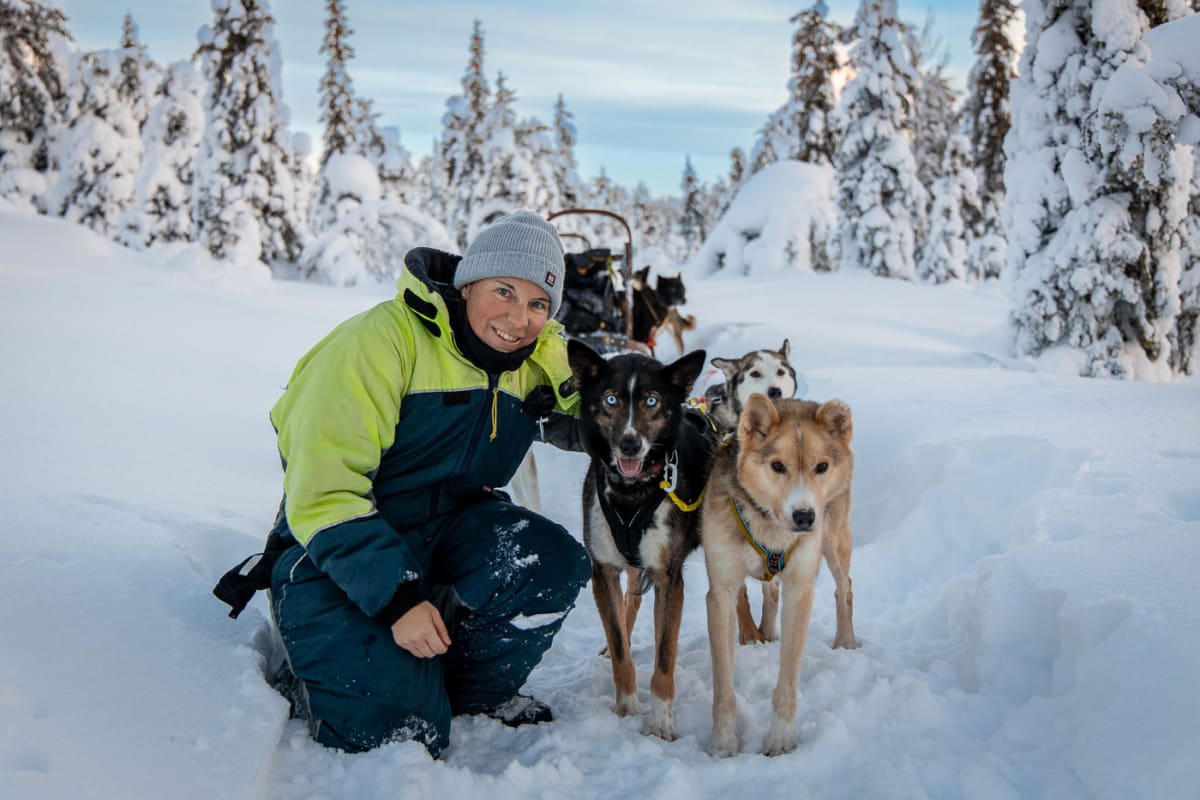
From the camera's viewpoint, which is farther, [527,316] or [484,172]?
[484,172]

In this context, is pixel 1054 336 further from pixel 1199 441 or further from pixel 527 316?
pixel 527 316

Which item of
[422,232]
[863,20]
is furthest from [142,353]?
[863,20]

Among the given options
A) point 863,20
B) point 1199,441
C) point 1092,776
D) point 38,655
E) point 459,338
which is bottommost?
point 1092,776

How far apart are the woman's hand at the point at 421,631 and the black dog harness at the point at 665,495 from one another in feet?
2.52

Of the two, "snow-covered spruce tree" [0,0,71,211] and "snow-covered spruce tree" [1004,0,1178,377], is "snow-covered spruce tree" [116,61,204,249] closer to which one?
"snow-covered spruce tree" [0,0,71,211]

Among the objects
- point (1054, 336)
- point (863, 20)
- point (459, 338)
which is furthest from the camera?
point (863, 20)

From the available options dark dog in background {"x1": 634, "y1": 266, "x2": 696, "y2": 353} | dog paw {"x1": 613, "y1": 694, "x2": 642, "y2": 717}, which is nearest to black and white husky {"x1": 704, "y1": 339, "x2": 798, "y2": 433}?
dog paw {"x1": 613, "y1": 694, "x2": 642, "y2": 717}

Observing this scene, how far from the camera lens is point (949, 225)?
848 inches

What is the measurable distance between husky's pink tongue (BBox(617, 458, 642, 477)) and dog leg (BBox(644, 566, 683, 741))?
39 cm

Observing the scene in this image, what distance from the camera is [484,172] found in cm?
2423

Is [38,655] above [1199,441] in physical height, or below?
below

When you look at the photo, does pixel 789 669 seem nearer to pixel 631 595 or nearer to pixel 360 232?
pixel 631 595

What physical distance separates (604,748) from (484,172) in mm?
23921

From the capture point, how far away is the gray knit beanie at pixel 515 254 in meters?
2.52
